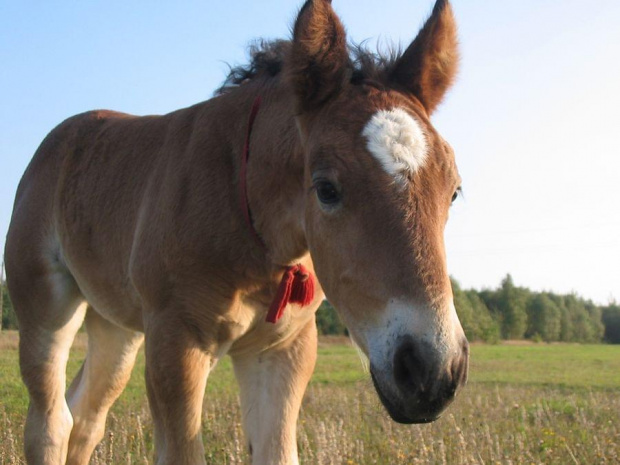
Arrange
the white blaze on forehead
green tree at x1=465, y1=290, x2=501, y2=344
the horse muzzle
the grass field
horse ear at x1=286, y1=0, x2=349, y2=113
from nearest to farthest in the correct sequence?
the horse muzzle → the white blaze on forehead → horse ear at x1=286, y1=0, x2=349, y2=113 → the grass field → green tree at x1=465, y1=290, x2=501, y2=344

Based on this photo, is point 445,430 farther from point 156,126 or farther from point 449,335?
point 449,335

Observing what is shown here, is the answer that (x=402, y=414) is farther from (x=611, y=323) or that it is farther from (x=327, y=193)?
(x=611, y=323)

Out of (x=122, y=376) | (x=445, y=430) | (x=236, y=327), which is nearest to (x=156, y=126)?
(x=236, y=327)

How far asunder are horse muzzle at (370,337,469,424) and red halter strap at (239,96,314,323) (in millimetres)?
1125

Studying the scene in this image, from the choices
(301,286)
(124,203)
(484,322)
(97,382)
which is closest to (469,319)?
(484,322)

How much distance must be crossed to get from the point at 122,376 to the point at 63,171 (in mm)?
1678

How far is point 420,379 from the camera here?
2279 millimetres

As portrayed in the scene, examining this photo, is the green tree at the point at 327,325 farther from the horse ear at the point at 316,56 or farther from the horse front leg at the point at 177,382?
the horse ear at the point at 316,56

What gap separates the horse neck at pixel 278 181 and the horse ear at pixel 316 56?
8.0 inches

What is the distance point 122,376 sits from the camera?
5.48 meters

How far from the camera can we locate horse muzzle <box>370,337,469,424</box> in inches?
88.8

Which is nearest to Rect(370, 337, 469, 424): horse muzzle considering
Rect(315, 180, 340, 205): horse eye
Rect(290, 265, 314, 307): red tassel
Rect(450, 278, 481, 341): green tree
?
Rect(315, 180, 340, 205): horse eye

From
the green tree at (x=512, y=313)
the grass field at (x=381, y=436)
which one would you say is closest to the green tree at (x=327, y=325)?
the green tree at (x=512, y=313)

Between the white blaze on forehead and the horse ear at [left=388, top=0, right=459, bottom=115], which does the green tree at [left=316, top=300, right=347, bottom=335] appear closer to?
the horse ear at [left=388, top=0, right=459, bottom=115]
